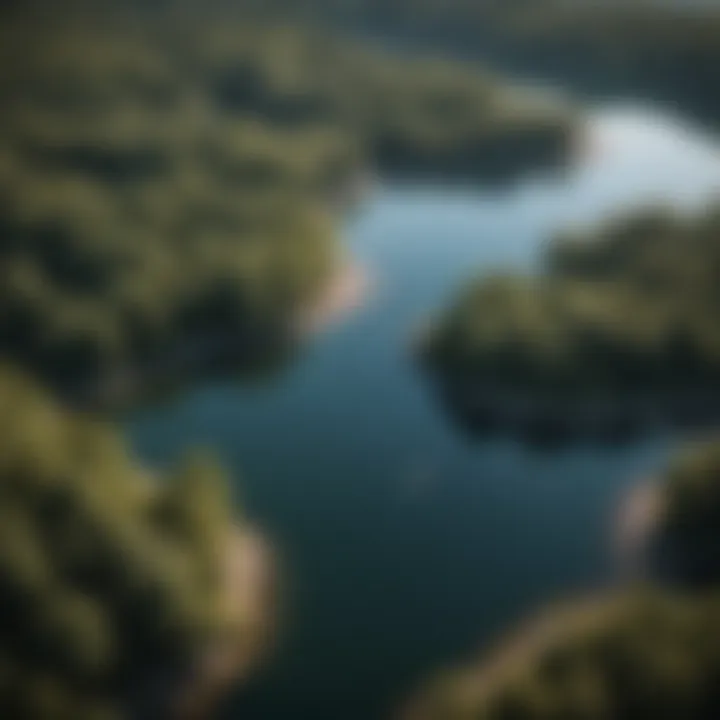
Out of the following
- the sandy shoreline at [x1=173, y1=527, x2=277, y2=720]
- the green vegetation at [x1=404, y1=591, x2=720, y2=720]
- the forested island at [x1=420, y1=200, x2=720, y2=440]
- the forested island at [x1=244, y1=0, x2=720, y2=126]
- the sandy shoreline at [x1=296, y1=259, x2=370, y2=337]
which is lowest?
Answer: the green vegetation at [x1=404, y1=591, x2=720, y2=720]

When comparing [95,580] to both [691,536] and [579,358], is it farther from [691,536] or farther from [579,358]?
[579,358]

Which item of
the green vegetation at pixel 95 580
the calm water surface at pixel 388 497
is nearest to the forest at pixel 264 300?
the green vegetation at pixel 95 580

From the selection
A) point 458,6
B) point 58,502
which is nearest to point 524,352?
point 58,502

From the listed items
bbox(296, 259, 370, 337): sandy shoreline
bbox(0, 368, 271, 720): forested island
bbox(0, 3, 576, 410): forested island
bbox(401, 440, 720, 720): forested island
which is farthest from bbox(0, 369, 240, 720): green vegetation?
bbox(296, 259, 370, 337): sandy shoreline

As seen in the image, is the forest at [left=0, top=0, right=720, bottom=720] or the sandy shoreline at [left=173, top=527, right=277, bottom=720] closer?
the forest at [left=0, top=0, right=720, bottom=720]

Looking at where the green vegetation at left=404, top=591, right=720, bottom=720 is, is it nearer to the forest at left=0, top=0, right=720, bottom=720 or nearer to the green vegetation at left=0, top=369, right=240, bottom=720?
the forest at left=0, top=0, right=720, bottom=720

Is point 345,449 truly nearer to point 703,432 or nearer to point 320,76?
point 703,432
